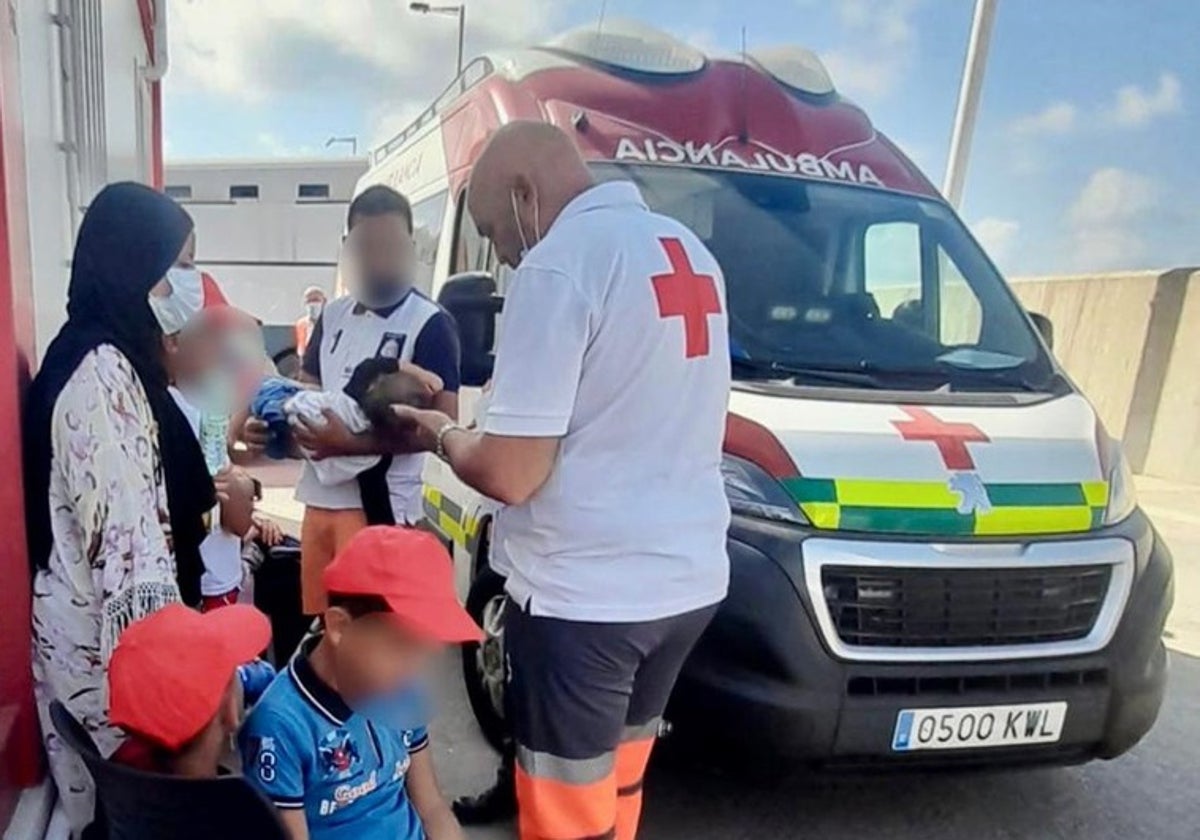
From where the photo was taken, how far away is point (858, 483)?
253cm

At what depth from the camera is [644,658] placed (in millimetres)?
1901

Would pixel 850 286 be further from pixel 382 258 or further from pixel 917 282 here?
pixel 382 258

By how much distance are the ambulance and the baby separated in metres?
0.45

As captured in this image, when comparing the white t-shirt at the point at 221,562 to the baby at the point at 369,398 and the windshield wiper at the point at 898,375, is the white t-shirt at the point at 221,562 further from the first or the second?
the windshield wiper at the point at 898,375

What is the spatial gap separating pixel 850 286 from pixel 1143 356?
21.4 ft

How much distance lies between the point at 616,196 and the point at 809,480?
1042 mm

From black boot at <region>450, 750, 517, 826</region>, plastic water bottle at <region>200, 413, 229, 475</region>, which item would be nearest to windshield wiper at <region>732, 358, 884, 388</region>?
black boot at <region>450, 750, 517, 826</region>

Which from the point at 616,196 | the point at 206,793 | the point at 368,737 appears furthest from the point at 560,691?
the point at 616,196

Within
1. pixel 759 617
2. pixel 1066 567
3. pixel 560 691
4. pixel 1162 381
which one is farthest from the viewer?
pixel 1162 381

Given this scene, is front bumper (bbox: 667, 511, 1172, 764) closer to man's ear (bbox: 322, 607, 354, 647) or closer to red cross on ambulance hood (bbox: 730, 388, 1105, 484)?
red cross on ambulance hood (bbox: 730, 388, 1105, 484)

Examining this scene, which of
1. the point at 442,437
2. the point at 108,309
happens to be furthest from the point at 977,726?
the point at 108,309

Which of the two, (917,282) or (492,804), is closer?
(492,804)

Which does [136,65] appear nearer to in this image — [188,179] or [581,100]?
[581,100]

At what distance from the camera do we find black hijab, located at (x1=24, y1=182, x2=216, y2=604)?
4.76ft
